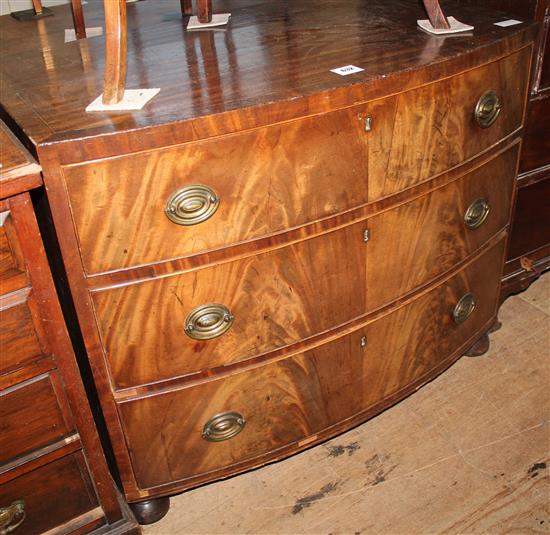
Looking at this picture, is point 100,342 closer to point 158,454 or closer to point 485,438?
point 158,454

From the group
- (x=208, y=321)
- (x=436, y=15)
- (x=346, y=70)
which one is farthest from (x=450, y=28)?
(x=208, y=321)

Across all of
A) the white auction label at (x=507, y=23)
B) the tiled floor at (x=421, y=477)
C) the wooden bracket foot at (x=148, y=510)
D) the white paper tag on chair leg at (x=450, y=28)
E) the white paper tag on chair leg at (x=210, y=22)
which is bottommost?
the tiled floor at (x=421, y=477)

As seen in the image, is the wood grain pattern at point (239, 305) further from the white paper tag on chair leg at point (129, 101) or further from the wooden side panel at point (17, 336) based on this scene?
the white paper tag on chair leg at point (129, 101)

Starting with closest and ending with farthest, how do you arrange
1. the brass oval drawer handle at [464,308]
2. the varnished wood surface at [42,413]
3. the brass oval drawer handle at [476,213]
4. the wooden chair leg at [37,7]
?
1. the varnished wood surface at [42,413]
2. the brass oval drawer handle at [476,213]
3. the brass oval drawer handle at [464,308]
4. the wooden chair leg at [37,7]

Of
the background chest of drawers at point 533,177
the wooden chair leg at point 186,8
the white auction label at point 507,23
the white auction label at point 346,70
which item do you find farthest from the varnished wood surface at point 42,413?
the background chest of drawers at point 533,177

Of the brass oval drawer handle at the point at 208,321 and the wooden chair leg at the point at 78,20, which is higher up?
the wooden chair leg at the point at 78,20

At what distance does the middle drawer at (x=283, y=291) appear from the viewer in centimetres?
121

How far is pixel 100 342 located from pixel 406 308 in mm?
695

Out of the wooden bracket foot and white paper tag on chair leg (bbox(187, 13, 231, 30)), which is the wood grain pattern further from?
white paper tag on chair leg (bbox(187, 13, 231, 30))

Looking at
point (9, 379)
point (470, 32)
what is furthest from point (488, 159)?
point (9, 379)

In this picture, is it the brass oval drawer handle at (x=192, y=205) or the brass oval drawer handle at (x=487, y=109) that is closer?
the brass oval drawer handle at (x=192, y=205)

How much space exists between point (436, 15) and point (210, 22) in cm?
53

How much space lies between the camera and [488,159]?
4.90 ft

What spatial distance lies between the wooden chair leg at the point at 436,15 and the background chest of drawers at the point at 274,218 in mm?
65
